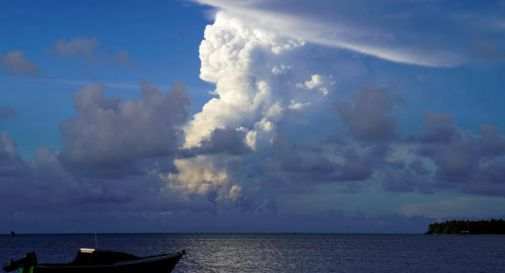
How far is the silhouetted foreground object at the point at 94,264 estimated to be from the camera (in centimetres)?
5406

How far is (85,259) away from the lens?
184 feet

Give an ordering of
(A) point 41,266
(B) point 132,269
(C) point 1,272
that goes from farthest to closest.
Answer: (C) point 1,272 < (B) point 132,269 < (A) point 41,266

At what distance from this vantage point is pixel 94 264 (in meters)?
55.9

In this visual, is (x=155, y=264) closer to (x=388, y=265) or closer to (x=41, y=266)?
(x=41, y=266)

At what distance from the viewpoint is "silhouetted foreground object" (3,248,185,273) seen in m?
54.1

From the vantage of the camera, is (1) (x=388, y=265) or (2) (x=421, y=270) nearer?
(2) (x=421, y=270)

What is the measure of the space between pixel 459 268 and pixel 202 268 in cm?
3703

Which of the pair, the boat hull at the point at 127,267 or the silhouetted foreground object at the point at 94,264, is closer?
the boat hull at the point at 127,267

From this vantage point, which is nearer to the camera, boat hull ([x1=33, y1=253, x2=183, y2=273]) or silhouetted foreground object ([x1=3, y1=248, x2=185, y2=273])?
A: boat hull ([x1=33, y1=253, x2=183, y2=273])

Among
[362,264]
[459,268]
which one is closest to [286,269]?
[362,264]

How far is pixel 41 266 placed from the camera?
177ft

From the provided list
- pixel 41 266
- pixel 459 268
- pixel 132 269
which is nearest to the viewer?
pixel 41 266

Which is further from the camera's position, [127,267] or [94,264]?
[127,267]

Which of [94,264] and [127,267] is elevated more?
[94,264]
